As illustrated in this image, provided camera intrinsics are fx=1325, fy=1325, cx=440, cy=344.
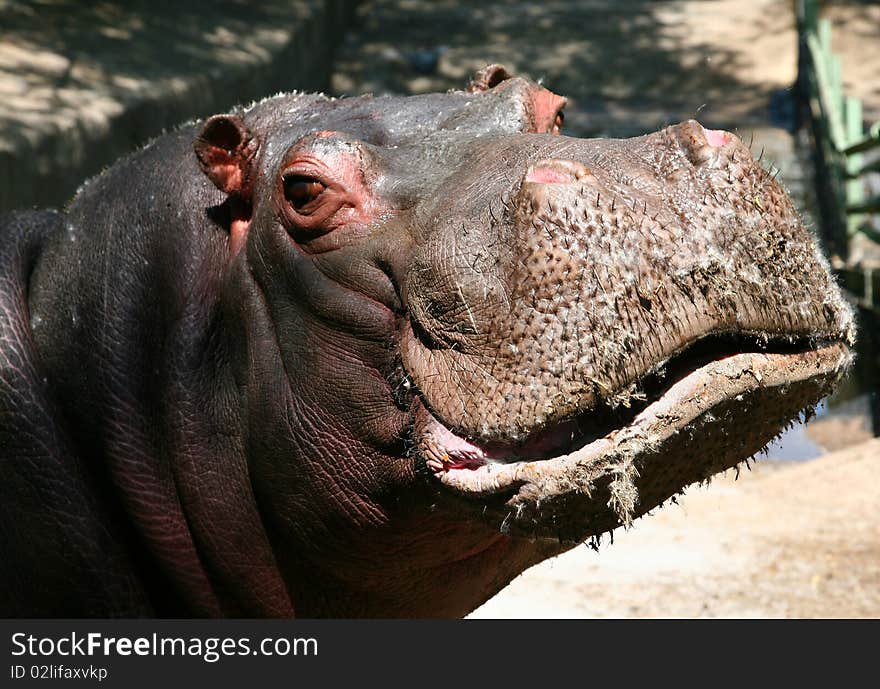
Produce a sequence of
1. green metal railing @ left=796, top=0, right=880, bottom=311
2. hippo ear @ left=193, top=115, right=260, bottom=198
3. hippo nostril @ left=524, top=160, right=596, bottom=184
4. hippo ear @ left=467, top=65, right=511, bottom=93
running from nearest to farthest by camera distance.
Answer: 1. hippo nostril @ left=524, top=160, right=596, bottom=184
2. hippo ear @ left=193, top=115, right=260, bottom=198
3. hippo ear @ left=467, top=65, right=511, bottom=93
4. green metal railing @ left=796, top=0, right=880, bottom=311

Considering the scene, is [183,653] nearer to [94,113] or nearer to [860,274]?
[94,113]

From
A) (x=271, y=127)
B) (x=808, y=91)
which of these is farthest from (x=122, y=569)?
(x=808, y=91)

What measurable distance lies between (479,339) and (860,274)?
348 inches

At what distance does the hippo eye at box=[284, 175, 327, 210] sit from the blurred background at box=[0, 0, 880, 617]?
1.04 meters

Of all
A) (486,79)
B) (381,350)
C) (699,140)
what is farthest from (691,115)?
(699,140)

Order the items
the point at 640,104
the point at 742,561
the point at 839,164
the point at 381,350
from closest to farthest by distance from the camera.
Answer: the point at 381,350 < the point at 742,561 < the point at 839,164 < the point at 640,104

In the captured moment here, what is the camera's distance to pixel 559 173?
2668 mm

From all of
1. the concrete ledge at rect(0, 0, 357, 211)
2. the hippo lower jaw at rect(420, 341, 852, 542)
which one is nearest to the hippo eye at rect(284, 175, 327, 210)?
the hippo lower jaw at rect(420, 341, 852, 542)

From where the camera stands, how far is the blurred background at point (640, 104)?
6.43 m

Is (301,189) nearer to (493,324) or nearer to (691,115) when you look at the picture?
(493,324)

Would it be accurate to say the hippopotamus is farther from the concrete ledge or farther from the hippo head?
the concrete ledge

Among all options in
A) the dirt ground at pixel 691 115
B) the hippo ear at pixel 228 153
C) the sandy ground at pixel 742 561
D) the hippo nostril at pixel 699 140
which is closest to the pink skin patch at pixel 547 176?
the hippo nostril at pixel 699 140

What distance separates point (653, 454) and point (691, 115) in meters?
12.9

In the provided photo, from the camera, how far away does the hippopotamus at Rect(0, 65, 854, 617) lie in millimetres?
2566
